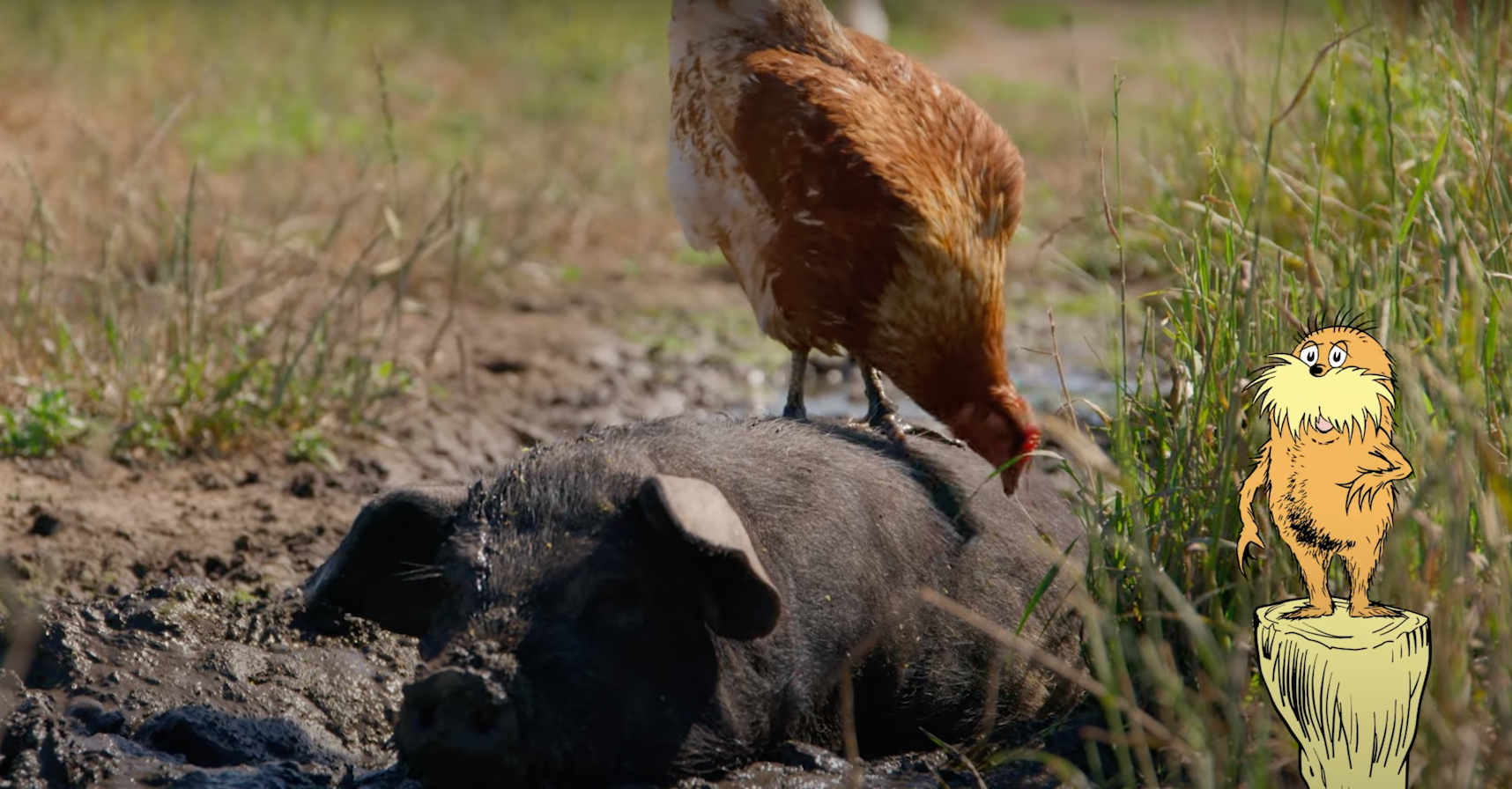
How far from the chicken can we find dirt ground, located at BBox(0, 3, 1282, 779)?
0.27 metres

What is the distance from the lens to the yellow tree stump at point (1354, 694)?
251 centimetres

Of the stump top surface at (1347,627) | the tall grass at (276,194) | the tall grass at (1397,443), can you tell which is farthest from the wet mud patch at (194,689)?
the stump top surface at (1347,627)

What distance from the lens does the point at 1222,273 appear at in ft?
12.2

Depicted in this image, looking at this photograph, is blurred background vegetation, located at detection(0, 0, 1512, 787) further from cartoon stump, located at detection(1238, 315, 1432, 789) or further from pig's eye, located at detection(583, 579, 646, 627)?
pig's eye, located at detection(583, 579, 646, 627)

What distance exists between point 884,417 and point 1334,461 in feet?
6.88

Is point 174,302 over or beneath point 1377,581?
beneath

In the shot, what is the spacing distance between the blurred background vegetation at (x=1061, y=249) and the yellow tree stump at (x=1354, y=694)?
0.17 feet

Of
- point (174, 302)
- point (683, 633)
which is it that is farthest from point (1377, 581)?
point (174, 302)

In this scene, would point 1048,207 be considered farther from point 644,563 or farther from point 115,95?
point 644,563

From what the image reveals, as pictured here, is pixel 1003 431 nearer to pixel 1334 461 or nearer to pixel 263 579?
pixel 1334 461

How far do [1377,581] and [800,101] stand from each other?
229 cm

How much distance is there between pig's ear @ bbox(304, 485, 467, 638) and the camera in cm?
376

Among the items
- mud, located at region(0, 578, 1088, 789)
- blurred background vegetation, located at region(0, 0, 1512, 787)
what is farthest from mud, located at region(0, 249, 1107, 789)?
blurred background vegetation, located at region(0, 0, 1512, 787)

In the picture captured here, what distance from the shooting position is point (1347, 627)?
2.61 metres
